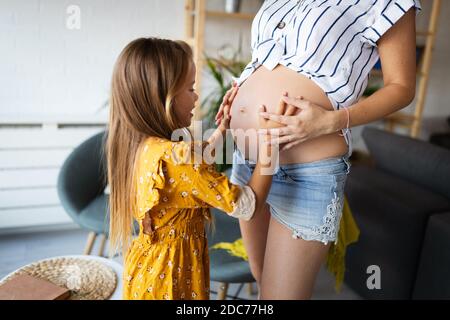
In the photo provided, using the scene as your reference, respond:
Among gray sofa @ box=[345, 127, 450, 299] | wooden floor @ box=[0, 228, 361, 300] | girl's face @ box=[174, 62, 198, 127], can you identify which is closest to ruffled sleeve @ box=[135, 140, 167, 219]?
girl's face @ box=[174, 62, 198, 127]

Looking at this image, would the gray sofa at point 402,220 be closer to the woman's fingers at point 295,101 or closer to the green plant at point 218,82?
the green plant at point 218,82

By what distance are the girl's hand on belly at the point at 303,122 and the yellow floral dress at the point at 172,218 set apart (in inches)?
6.5

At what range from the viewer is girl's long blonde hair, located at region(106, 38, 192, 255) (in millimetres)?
957

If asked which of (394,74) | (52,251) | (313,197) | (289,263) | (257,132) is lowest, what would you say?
(52,251)

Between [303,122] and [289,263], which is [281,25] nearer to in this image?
[303,122]

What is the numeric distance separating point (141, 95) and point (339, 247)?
95 centimetres

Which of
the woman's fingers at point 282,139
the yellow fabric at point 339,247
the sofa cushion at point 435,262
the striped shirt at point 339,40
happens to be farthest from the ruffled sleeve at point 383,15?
the sofa cushion at point 435,262

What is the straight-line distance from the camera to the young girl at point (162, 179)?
93cm

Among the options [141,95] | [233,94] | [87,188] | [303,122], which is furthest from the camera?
[87,188]

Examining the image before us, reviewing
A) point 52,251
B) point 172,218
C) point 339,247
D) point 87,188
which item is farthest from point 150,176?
point 52,251

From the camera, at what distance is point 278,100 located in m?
0.94

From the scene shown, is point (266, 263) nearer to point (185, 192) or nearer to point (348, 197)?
point (185, 192)

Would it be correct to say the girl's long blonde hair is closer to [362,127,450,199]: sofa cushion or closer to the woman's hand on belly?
the woman's hand on belly
